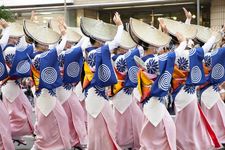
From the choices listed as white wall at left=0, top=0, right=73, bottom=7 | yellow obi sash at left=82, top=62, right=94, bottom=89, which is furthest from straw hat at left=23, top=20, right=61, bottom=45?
white wall at left=0, top=0, right=73, bottom=7

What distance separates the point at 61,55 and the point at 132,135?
1418mm

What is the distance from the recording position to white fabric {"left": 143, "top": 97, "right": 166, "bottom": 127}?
235 inches

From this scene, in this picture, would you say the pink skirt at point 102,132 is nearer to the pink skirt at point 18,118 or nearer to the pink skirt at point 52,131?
the pink skirt at point 52,131

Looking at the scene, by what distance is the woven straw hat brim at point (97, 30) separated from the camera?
22.5 feet

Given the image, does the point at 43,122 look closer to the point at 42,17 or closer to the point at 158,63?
the point at 158,63

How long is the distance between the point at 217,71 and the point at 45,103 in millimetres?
2215

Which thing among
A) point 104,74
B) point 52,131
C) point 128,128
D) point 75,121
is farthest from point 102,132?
point 75,121

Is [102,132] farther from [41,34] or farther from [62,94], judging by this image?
[41,34]

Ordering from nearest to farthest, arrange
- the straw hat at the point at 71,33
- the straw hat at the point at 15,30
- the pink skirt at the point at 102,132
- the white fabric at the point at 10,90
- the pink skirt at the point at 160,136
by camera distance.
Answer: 1. the pink skirt at the point at 160,136
2. the pink skirt at the point at 102,132
3. the white fabric at the point at 10,90
4. the straw hat at the point at 15,30
5. the straw hat at the point at 71,33

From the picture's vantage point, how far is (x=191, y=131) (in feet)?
21.3

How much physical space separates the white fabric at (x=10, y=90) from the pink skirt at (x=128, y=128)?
1.54m

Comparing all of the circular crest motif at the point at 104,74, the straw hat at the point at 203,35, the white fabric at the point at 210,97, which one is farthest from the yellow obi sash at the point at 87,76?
the straw hat at the point at 203,35

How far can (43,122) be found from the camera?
696cm

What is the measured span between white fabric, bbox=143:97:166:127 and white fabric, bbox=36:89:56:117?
143 cm
